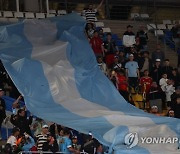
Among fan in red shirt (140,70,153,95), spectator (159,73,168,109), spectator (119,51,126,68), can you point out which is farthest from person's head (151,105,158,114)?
spectator (119,51,126,68)

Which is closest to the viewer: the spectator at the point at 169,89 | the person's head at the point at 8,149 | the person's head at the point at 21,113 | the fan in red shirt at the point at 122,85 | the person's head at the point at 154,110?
the person's head at the point at 8,149

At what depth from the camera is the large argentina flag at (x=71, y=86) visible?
1550cm

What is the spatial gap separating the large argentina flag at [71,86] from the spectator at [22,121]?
0.30 meters

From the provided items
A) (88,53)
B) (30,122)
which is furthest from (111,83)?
(30,122)

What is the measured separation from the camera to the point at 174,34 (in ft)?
80.5

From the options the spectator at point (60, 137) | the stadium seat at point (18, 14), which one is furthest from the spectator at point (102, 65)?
the stadium seat at point (18, 14)

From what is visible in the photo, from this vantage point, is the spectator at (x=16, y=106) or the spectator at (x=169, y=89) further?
the spectator at (x=169, y=89)

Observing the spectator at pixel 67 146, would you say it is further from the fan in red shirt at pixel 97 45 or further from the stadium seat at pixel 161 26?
the stadium seat at pixel 161 26

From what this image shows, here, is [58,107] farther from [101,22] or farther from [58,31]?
[101,22]

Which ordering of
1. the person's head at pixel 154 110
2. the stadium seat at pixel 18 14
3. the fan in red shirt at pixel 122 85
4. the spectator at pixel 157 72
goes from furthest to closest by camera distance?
the stadium seat at pixel 18 14 < the spectator at pixel 157 72 < the fan in red shirt at pixel 122 85 < the person's head at pixel 154 110

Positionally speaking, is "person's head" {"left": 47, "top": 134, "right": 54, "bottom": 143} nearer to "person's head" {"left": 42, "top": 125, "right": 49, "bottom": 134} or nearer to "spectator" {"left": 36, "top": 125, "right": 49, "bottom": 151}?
"spectator" {"left": 36, "top": 125, "right": 49, "bottom": 151}

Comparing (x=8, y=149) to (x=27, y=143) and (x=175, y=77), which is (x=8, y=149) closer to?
(x=27, y=143)

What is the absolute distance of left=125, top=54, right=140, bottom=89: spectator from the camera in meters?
20.3

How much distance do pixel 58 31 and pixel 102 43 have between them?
5.38 ft
